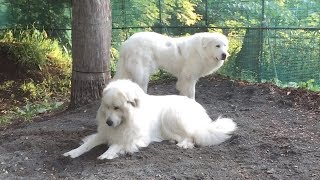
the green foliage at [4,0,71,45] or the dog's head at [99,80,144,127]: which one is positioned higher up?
the green foliage at [4,0,71,45]

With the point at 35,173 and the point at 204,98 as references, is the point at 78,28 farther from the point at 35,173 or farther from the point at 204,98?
the point at 35,173

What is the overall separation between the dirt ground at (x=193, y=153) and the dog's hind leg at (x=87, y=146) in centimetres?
7

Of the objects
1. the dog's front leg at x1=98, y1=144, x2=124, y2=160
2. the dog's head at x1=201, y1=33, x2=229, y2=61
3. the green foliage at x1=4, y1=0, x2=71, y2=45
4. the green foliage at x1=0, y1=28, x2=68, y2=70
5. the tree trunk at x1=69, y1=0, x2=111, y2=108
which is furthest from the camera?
the green foliage at x1=4, y1=0, x2=71, y2=45

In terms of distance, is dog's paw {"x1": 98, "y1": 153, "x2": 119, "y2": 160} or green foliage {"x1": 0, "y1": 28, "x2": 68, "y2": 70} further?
green foliage {"x1": 0, "y1": 28, "x2": 68, "y2": 70}

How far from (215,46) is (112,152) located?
109 inches

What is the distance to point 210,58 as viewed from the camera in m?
7.05

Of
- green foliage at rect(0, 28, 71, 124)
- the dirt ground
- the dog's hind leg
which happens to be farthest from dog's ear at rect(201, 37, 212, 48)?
green foliage at rect(0, 28, 71, 124)

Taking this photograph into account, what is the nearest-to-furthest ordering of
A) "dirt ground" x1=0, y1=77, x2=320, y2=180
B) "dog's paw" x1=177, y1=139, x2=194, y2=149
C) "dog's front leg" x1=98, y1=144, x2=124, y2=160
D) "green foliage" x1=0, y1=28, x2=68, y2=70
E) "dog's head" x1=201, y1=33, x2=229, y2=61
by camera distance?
"dirt ground" x1=0, y1=77, x2=320, y2=180
"dog's front leg" x1=98, y1=144, x2=124, y2=160
"dog's paw" x1=177, y1=139, x2=194, y2=149
"dog's head" x1=201, y1=33, x2=229, y2=61
"green foliage" x1=0, y1=28, x2=68, y2=70

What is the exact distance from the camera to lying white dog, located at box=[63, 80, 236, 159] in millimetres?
4789

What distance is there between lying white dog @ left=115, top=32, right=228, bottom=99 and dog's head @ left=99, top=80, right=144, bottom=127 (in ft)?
7.04

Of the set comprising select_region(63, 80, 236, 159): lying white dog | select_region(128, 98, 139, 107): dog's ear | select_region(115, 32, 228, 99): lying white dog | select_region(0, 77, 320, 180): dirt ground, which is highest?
select_region(115, 32, 228, 99): lying white dog

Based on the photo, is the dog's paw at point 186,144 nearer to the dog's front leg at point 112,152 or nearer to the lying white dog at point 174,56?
the dog's front leg at point 112,152

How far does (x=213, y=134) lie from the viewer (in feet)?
17.7

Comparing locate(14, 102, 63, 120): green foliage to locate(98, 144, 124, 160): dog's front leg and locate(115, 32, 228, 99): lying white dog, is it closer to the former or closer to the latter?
locate(115, 32, 228, 99): lying white dog
